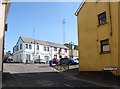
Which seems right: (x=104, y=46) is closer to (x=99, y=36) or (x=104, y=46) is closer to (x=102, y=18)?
(x=99, y=36)

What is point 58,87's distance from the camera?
17.5 metres

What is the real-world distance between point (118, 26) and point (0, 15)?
32.2 ft

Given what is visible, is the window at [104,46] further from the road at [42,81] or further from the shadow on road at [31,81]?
the shadow on road at [31,81]

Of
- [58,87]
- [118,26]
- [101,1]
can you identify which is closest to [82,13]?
[101,1]

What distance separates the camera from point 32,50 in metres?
69.1

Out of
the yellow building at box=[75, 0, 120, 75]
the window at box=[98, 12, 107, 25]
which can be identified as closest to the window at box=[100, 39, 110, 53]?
the yellow building at box=[75, 0, 120, 75]

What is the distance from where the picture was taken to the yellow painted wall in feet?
70.7

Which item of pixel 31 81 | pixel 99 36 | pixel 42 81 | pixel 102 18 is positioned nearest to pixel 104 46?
pixel 99 36

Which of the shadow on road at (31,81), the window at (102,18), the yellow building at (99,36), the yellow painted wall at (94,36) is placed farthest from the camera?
the window at (102,18)

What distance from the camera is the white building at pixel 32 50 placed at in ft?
223

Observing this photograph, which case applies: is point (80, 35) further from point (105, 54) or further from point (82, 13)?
point (105, 54)

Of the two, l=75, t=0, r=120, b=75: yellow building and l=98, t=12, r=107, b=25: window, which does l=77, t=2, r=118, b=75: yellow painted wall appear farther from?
l=98, t=12, r=107, b=25: window

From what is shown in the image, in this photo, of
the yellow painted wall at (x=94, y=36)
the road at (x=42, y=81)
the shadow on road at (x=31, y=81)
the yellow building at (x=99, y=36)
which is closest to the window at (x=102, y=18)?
the yellow building at (x=99, y=36)

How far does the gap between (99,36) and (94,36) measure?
3.65ft
